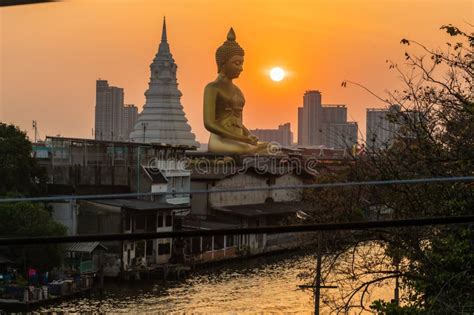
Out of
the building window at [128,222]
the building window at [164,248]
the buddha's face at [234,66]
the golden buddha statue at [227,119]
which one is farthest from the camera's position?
the golden buddha statue at [227,119]

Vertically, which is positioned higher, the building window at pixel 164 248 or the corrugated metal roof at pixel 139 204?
the corrugated metal roof at pixel 139 204

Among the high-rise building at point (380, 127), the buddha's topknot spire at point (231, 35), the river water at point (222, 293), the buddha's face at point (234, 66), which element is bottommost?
the river water at point (222, 293)

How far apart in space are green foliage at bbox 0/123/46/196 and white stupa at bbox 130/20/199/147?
0.67 m

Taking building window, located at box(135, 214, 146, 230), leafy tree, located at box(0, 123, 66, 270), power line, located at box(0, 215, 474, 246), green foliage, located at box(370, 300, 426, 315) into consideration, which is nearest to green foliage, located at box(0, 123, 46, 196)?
leafy tree, located at box(0, 123, 66, 270)

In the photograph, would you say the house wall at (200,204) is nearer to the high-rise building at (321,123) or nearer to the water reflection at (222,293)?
the water reflection at (222,293)

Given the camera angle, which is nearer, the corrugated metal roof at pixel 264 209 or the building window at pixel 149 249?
the building window at pixel 149 249

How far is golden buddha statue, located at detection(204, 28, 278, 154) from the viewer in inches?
137

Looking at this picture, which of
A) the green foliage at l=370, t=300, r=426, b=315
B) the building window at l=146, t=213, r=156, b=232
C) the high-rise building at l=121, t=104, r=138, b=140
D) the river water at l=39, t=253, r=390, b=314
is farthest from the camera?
the high-rise building at l=121, t=104, r=138, b=140

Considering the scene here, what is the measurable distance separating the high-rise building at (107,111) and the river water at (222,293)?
0.64 m

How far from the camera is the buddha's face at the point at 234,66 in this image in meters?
3.35

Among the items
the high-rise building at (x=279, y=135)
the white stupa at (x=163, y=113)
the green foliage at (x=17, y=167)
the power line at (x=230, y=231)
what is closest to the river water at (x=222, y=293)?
the green foliage at (x=17, y=167)

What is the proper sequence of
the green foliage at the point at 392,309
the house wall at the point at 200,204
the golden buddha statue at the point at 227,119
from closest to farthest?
the green foliage at the point at 392,309
the house wall at the point at 200,204
the golden buddha statue at the point at 227,119

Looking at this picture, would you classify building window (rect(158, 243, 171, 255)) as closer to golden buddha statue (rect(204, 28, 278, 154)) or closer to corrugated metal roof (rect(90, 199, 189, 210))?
corrugated metal roof (rect(90, 199, 189, 210))

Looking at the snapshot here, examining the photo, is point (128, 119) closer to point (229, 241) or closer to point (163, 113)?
point (163, 113)
